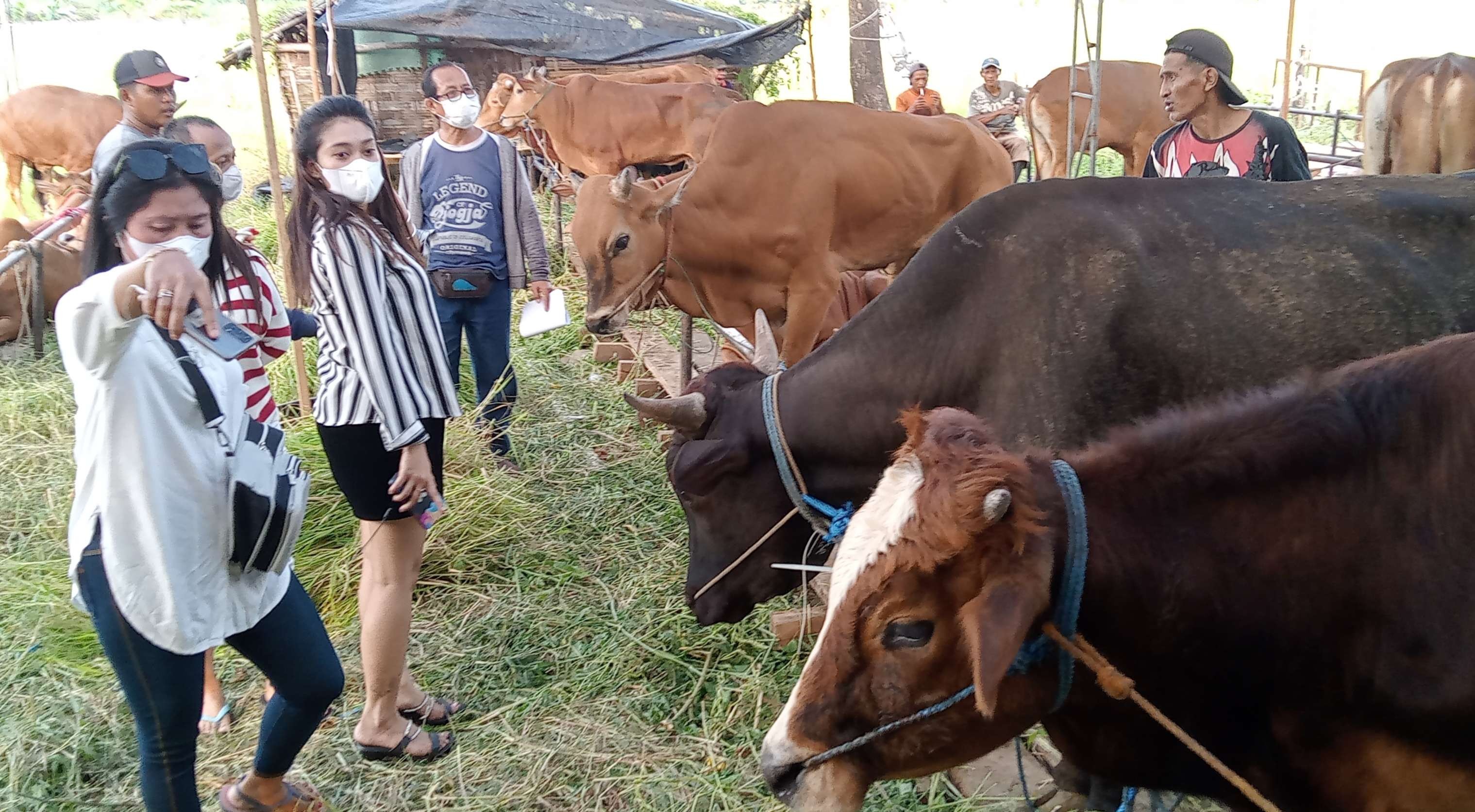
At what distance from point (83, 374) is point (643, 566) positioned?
302 centimetres

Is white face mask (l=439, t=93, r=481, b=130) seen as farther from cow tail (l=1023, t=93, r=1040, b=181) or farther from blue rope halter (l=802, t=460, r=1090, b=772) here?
cow tail (l=1023, t=93, r=1040, b=181)

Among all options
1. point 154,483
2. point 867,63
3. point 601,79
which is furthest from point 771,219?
point 867,63

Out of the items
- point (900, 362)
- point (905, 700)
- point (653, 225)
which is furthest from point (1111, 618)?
point (653, 225)

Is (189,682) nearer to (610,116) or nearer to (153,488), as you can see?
(153,488)

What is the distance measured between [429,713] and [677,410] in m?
1.58

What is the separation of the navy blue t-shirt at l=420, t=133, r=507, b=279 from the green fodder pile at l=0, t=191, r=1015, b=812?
1.05 meters

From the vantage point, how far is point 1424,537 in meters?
1.82

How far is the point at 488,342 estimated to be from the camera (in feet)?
19.9

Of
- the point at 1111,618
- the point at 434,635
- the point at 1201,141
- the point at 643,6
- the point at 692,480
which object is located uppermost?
the point at 643,6

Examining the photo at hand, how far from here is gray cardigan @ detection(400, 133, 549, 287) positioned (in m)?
5.83

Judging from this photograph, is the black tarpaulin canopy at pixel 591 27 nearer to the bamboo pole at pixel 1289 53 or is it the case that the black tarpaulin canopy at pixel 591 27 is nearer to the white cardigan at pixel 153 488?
the bamboo pole at pixel 1289 53

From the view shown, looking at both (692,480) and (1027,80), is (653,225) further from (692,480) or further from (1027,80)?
(1027,80)

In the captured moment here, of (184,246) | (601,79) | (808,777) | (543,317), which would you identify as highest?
(601,79)

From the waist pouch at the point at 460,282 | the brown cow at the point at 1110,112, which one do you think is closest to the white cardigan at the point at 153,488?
the waist pouch at the point at 460,282
